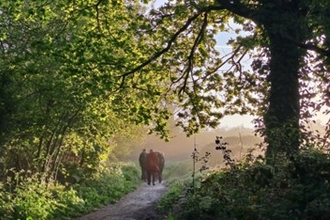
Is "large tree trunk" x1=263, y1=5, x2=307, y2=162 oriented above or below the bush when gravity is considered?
above

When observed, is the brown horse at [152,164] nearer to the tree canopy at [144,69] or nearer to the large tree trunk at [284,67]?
the tree canopy at [144,69]

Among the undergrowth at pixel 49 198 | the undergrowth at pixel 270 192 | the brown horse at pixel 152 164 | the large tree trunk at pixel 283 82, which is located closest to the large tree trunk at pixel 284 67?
the large tree trunk at pixel 283 82

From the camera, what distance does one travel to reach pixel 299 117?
1457cm

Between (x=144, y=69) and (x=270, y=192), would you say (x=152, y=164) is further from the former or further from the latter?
(x=270, y=192)

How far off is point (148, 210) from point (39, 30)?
6.84 m

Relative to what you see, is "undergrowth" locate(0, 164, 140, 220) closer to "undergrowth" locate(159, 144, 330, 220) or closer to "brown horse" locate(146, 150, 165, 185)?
"undergrowth" locate(159, 144, 330, 220)

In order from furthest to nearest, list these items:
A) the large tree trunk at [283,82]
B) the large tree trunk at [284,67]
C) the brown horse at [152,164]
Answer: the brown horse at [152,164] < the large tree trunk at [283,82] < the large tree trunk at [284,67]

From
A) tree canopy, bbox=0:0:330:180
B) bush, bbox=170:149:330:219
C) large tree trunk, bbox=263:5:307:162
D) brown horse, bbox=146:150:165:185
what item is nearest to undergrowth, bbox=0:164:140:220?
tree canopy, bbox=0:0:330:180

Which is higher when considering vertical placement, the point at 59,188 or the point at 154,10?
the point at 154,10

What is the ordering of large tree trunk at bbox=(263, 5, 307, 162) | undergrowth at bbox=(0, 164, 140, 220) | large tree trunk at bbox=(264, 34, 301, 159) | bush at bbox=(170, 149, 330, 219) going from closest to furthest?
bush at bbox=(170, 149, 330, 219), large tree trunk at bbox=(263, 5, 307, 162), large tree trunk at bbox=(264, 34, 301, 159), undergrowth at bbox=(0, 164, 140, 220)

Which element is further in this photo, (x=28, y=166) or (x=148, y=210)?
(x=28, y=166)

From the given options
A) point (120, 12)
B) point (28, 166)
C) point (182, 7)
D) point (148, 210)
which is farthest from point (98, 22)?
point (28, 166)

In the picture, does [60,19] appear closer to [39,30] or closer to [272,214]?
[39,30]

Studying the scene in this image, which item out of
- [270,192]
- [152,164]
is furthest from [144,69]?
[152,164]
